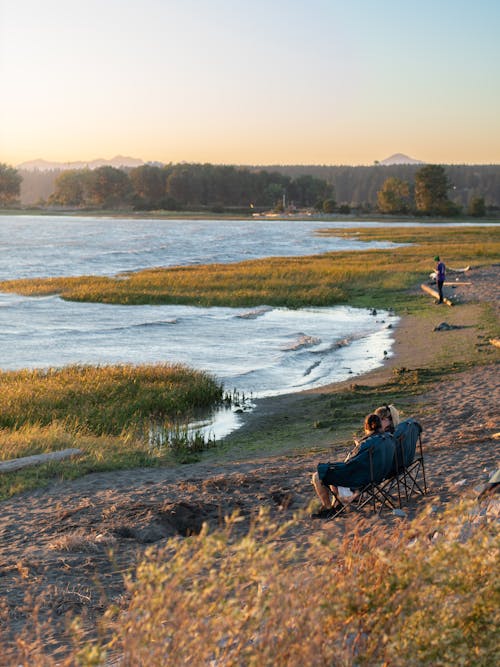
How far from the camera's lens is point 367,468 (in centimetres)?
763

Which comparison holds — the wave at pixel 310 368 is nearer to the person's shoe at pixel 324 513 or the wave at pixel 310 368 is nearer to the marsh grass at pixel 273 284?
the marsh grass at pixel 273 284

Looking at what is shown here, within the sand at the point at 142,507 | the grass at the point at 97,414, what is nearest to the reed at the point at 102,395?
the grass at the point at 97,414

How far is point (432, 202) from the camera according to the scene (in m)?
152

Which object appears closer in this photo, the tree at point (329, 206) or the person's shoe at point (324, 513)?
the person's shoe at point (324, 513)

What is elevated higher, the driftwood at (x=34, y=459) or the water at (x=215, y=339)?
the driftwood at (x=34, y=459)

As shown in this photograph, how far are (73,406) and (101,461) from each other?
393 cm

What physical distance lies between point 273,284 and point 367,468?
31.0 m

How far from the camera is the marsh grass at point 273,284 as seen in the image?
1372 inches

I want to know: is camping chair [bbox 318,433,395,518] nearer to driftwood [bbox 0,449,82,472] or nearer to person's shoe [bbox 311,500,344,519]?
person's shoe [bbox 311,500,344,519]

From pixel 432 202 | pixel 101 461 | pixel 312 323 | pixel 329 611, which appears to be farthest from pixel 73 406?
pixel 432 202

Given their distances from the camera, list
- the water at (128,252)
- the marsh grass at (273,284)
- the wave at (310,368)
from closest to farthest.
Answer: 1. the wave at (310,368)
2. the marsh grass at (273,284)
3. the water at (128,252)

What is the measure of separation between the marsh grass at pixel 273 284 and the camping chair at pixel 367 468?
2393 centimetres

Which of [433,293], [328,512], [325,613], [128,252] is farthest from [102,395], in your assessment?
[128,252]

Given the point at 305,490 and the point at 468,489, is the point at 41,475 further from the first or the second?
→ the point at 468,489
